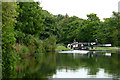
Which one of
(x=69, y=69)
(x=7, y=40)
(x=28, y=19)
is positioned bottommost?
(x=69, y=69)

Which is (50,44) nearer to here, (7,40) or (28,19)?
(28,19)

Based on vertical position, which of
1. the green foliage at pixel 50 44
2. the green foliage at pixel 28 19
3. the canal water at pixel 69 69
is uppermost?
the green foliage at pixel 28 19

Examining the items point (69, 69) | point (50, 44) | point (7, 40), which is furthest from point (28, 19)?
point (50, 44)

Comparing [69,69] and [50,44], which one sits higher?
[50,44]

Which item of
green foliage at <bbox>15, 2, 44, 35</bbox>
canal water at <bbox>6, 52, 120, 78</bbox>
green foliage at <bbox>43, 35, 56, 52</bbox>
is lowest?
canal water at <bbox>6, 52, 120, 78</bbox>

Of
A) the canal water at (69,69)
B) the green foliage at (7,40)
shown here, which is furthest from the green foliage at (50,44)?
the green foliage at (7,40)

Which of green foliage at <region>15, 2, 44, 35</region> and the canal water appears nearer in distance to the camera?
the canal water

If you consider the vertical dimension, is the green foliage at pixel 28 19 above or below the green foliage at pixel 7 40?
above

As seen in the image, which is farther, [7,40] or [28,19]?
[28,19]

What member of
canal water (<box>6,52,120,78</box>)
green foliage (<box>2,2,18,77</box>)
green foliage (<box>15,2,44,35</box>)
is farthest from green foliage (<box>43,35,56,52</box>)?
green foliage (<box>2,2,18,77</box>)

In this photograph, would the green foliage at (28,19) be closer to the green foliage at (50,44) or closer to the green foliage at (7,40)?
the green foliage at (7,40)

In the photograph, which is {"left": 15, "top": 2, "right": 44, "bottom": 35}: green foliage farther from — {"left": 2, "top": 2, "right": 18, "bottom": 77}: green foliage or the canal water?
{"left": 2, "top": 2, "right": 18, "bottom": 77}: green foliage

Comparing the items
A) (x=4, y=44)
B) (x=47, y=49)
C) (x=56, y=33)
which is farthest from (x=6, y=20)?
(x=56, y=33)

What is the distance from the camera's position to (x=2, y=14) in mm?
20000
